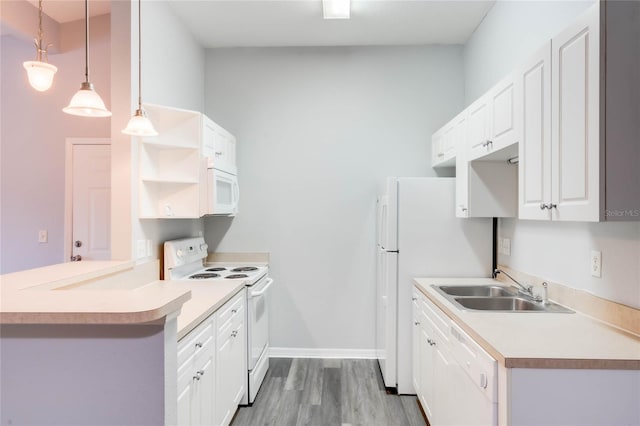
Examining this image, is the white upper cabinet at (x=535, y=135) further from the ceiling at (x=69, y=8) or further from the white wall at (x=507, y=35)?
the ceiling at (x=69, y=8)

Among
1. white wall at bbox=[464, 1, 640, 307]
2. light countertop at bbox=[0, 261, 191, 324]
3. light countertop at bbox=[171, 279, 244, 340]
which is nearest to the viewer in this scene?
light countertop at bbox=[0, 261, 191, 324]

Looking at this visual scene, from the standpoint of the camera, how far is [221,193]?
2.84 metres

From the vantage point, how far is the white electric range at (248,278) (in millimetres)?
2621

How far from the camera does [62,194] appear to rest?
3.33 meters

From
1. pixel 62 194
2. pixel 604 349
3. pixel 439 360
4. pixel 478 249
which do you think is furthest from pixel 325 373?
pixel 62 194

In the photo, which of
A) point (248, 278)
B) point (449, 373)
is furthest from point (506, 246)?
point (248, 278)

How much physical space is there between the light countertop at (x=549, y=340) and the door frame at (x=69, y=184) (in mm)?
3301

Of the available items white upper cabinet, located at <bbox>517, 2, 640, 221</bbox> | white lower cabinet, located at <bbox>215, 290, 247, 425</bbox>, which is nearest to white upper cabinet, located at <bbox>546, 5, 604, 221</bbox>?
white upper cabinet, located at <bbox>517, 2, 640, 221</bbox>

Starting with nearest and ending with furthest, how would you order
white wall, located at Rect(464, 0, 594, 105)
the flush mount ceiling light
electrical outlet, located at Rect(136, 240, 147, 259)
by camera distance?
white wall, located at Rect(464, 0, 594, 105) < electrical outlet, located at Rect(136, 240, 147, 259) < the flush mount ceiling light

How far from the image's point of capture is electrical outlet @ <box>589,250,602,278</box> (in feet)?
5.39

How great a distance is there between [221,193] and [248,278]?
28.3 inches

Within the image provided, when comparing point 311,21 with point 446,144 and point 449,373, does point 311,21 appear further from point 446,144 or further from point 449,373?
point 449,373

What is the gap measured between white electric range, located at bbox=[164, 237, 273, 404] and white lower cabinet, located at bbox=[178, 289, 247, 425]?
0.27ft

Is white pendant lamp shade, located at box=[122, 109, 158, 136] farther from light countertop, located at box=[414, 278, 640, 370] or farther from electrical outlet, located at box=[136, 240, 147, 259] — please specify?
light countertop, located at box=[414, 278, 640, 370]
